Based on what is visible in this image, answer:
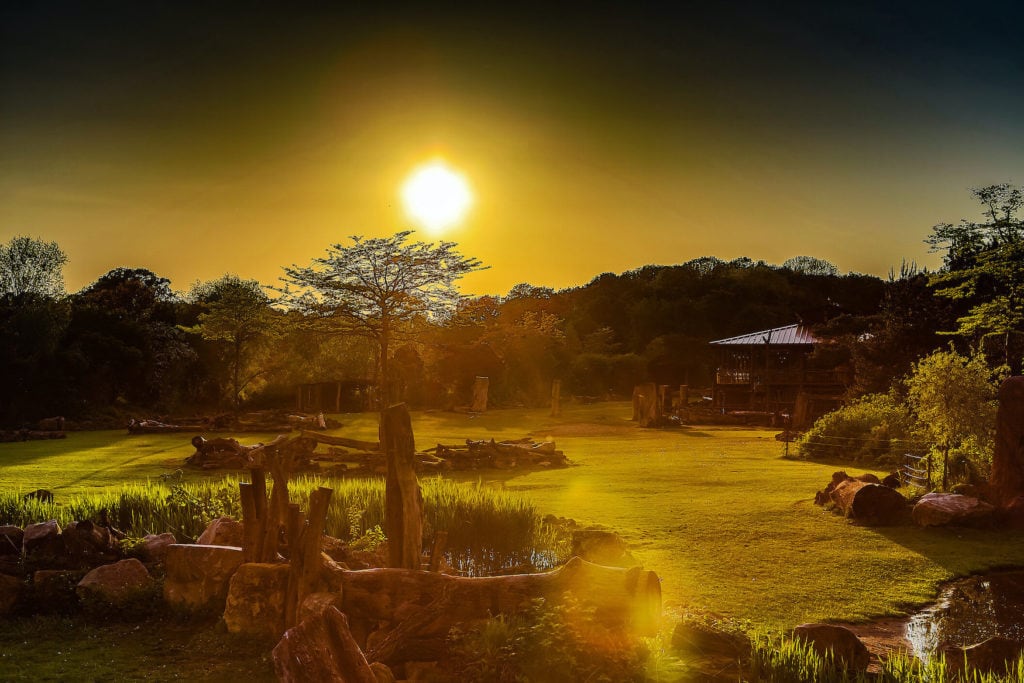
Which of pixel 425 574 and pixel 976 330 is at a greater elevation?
pixel 976 330

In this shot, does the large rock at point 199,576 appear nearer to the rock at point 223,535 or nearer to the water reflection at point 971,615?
the rock at point 223,535

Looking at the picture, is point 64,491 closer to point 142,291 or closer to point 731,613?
point 731,613

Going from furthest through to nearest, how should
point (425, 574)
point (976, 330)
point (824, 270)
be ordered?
point (824, 270) < point (976, 330) < point (425, 574)

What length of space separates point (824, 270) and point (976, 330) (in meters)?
74.2

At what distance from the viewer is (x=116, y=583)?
25.1 feet

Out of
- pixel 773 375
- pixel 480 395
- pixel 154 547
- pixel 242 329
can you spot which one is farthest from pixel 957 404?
pixel 242 329

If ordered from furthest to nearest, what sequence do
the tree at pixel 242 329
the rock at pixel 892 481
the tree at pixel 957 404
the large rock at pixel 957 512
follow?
the tree at pixel 242 329, the rock at pixel 892 481, the tree at pixel 957 404, the large rock at pixel 957 512

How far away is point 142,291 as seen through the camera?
49.9 m

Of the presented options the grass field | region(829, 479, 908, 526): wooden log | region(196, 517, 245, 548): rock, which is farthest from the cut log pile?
region(829, 479, 908, 526): wooden log

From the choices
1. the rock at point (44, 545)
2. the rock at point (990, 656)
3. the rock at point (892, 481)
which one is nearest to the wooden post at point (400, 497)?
the rock at point (44, 545)

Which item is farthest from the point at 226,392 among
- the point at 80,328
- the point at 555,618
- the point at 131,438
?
the point at 555,618

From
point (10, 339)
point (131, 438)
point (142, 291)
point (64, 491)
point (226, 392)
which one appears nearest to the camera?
point (64, 491)

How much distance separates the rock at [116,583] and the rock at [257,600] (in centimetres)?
129

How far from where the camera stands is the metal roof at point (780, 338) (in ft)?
136
